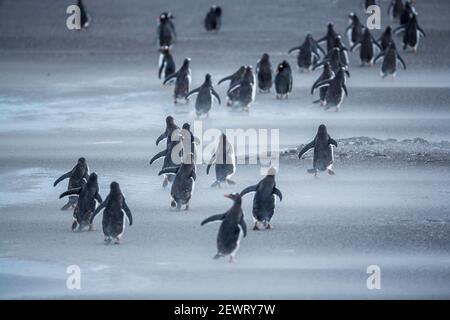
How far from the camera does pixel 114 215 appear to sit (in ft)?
36.1

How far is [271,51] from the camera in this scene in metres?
21.5

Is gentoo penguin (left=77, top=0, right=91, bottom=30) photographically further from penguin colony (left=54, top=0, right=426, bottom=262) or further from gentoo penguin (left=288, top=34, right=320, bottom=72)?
gentoo penguin (left=288, top=34, right=320, bottom=72)

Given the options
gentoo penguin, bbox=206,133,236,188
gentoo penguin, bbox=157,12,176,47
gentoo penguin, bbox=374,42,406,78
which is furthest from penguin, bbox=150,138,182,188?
gentoo penguin, bbox=157,12,176,47

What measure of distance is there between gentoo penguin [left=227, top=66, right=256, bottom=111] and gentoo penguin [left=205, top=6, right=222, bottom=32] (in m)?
6.21

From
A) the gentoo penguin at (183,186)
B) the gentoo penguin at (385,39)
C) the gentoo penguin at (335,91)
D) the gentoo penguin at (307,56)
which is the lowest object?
the gentoo penguin at (183,186)

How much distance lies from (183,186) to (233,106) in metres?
5.24

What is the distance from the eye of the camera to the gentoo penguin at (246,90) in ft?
55.3

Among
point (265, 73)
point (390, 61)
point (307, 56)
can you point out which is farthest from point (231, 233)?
point (307, 56)

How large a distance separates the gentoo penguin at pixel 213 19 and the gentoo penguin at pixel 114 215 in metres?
12.2

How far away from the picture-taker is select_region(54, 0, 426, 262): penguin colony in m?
11.1

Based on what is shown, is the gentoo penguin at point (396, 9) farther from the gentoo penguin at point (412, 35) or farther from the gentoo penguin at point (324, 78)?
the gentoo penguin at point (324, 78)

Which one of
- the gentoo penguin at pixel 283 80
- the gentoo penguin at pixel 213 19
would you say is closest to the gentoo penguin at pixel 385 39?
the gentoo penguin at pixel 283 80

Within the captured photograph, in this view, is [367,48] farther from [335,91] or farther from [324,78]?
[335,91]

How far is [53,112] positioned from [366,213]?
646cm
